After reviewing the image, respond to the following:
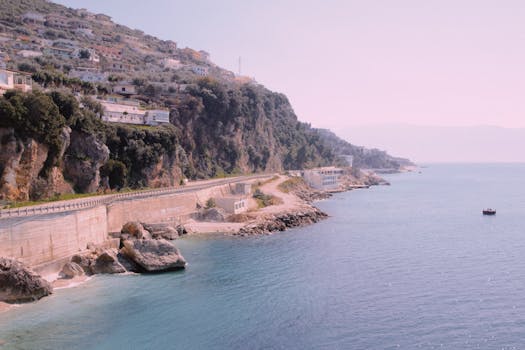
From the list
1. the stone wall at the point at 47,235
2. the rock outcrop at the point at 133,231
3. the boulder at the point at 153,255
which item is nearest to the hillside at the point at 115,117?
the stone wall at the point at 47,235

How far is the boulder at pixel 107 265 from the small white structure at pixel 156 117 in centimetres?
4343

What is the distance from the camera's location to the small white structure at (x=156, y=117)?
83750mm

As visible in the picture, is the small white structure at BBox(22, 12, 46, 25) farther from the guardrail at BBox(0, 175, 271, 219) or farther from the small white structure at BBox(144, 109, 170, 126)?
the guardrail at BBox(0, 175, 271, 219)

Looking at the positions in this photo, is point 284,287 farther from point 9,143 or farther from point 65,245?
point 9,143

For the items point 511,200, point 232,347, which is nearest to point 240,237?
point 232,347

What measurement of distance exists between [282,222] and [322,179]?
214ft

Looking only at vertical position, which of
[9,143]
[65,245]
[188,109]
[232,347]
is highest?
[188,109]

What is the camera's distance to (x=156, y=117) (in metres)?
85.0

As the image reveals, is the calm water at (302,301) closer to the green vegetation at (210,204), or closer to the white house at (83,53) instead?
the green vegetation at (210,204)

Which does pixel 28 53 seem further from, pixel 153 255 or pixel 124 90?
pixel 153 255

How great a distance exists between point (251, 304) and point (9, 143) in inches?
1097

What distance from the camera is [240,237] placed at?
60.9 meters

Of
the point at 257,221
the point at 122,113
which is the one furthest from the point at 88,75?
the point at 257,221

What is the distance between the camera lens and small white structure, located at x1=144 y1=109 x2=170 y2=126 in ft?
275
